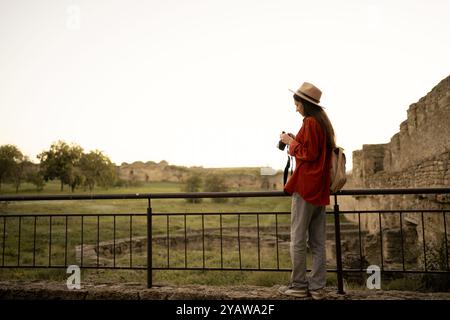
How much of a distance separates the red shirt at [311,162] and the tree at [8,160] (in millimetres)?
38508

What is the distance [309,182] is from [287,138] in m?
0.53

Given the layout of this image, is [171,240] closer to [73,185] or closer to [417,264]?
[417,264]

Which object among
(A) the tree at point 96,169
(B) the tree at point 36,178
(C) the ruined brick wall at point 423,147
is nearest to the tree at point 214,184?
(A) the tree at point 96,169

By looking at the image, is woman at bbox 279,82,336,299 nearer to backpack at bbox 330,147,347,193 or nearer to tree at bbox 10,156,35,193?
backpack at bbox 330,147,347,193

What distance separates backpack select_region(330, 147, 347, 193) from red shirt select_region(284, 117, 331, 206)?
68 millimetres

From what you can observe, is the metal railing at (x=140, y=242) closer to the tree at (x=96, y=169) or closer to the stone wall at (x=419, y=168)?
the stone wall at (x=419, y=168)

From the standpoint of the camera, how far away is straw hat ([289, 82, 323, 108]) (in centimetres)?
344

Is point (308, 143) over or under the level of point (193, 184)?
over

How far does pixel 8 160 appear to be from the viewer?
A: 116 feet

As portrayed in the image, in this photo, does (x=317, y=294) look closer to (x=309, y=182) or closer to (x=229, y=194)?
(x=309, y=182)

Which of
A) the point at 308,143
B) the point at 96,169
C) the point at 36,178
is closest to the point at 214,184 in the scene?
the point at 96,169

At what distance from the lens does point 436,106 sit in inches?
342
